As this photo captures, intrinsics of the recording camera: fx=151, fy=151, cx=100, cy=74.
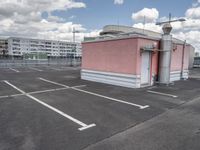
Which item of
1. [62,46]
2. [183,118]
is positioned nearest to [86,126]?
[183,118]

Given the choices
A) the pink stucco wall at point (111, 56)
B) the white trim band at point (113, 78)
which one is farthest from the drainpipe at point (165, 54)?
the pink stucco wall at point (111, 56)

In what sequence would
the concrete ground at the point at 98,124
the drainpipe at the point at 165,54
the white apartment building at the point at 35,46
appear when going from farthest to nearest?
the white apartment building at the point at 35,46
the drainpipe at the point at 165,54
the concrete ground at the point at 98,124

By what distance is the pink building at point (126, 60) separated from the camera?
8398mm

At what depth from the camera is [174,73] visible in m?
11.2

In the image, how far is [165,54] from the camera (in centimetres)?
944

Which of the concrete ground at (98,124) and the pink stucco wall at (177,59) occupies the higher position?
the pink stucco wall at (177,59)

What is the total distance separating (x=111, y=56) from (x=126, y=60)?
1.24m

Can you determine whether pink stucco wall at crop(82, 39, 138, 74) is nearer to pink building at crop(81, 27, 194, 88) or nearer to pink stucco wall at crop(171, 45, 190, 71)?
pink building at crop(81, 27, 194, 88)

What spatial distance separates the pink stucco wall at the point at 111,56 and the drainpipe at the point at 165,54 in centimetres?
237

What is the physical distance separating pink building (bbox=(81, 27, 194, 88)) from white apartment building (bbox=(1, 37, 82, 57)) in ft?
183

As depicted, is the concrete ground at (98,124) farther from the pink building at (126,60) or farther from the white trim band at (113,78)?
the pink building at (126,60)

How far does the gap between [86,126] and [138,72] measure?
18.0 ft

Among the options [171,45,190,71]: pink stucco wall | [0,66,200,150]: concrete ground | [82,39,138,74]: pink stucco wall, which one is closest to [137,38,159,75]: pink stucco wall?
[82,39,138,74]: pink stucco wall

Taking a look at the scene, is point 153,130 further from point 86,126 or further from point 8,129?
point 8,129
